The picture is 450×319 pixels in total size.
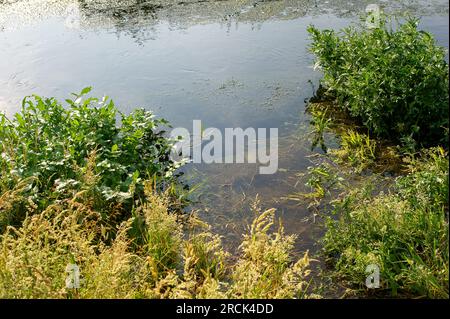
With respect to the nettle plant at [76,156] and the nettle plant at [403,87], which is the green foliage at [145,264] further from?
the nettle plant at [403,87]

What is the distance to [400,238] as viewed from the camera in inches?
156

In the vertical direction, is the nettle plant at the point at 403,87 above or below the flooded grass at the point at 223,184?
above

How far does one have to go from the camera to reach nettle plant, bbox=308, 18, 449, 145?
5297 millimetres

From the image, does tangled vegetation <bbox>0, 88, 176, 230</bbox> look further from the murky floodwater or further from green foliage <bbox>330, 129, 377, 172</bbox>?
green foliage <bbox>330, 129, 377, 172</bbox>

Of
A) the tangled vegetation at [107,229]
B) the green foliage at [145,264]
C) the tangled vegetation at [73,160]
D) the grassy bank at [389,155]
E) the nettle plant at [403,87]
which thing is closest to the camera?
the green foliage at [145,264]

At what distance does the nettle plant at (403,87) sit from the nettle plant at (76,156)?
222 centimetres

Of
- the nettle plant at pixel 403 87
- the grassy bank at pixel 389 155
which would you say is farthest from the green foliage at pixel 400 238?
the nettle plant at pixel 403 87

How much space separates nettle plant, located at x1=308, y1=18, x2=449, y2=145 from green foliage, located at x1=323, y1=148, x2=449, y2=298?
0.96m

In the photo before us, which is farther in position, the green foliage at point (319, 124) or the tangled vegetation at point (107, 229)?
the green foliage at point (319, 124)

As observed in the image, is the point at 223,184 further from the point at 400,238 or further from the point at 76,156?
the point at 400,238

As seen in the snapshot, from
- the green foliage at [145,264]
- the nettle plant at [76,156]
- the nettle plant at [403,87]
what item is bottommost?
the green foliage at [145,264]

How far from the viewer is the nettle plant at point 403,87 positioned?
5297mm

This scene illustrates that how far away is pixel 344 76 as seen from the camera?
6277 millimetres

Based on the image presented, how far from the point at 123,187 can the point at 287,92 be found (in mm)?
3098
